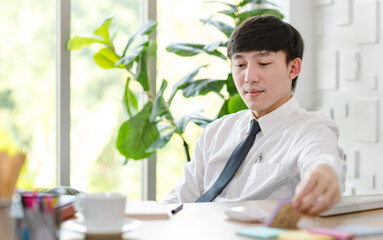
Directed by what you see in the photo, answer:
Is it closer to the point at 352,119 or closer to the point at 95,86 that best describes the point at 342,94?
the point at 352,119

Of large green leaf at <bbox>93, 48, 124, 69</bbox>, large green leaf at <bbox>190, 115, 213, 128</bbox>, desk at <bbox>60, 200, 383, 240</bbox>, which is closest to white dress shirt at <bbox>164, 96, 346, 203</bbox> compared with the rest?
desk at <bbox>60, 200, 383, 240</bbox>

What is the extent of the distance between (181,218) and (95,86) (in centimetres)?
232

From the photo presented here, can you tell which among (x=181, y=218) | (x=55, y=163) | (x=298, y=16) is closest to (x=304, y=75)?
(x=298, y=16)

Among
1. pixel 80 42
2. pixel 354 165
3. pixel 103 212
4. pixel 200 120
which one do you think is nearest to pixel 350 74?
pixel 354 165

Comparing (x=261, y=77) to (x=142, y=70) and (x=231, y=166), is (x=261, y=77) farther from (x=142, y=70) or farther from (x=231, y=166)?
(x=142, y=70)

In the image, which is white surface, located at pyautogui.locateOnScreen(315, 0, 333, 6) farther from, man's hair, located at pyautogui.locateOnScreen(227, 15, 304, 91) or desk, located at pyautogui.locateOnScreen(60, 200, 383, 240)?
desk, located at pyautogui.locateOnScreen(60, 200, 383, 240)

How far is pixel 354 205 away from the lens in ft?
4.85

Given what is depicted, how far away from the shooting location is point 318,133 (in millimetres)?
1836

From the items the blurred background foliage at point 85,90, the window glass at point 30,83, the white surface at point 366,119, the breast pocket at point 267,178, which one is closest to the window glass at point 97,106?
the blurred background foliage at point 85,90

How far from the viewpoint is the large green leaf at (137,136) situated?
3115 millimetres

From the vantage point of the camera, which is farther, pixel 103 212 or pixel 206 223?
pixel 206 223

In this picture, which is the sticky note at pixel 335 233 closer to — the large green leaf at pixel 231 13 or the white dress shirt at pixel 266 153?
the white dress shirt at pixel 266 153

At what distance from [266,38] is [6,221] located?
1271 millimetres

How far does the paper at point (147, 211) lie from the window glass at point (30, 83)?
2.00 m
